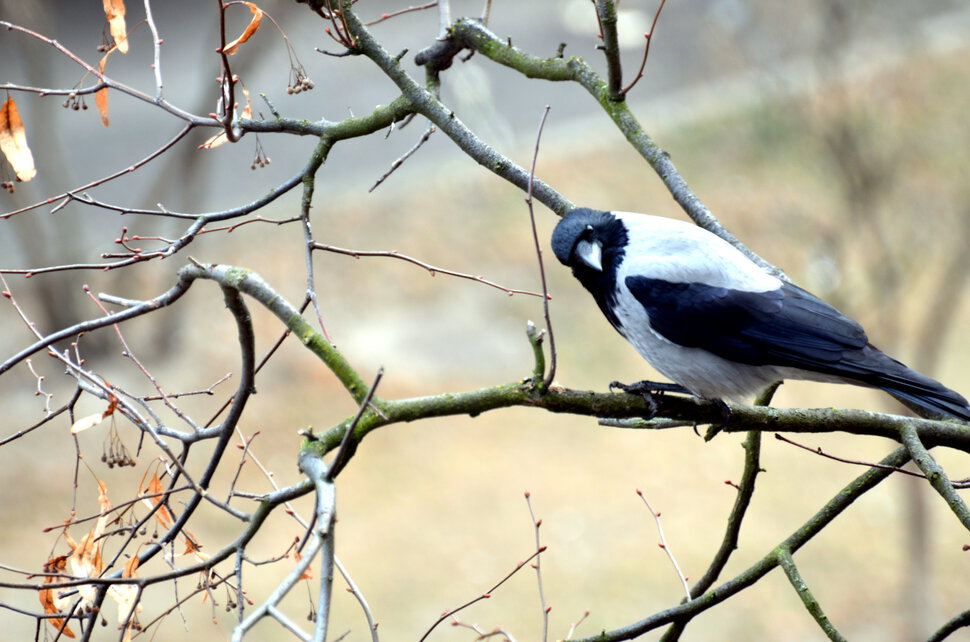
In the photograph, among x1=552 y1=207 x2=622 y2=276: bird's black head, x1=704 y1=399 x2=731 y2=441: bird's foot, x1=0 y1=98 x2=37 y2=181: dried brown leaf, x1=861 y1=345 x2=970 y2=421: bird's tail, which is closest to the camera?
x1=0 y1=98 x2=37 y2=181: dried brown leaf

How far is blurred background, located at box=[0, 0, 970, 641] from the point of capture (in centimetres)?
736

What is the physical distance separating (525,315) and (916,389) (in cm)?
835

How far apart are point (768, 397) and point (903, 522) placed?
6.09 m

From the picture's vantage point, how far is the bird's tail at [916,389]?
11.0 ft

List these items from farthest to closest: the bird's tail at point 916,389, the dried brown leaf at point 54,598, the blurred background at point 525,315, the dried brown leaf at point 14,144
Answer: the blurred background at point 525,315
the bird's tail at point 916,389
the dried brown leaf at point 14,144
the dried brown leaf at point 54,598

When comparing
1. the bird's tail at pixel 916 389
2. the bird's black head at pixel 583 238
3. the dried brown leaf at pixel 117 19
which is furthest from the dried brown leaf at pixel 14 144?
the bird's tail at pixel 916 389

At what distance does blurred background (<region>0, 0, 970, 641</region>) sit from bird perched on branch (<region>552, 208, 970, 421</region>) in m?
3.33

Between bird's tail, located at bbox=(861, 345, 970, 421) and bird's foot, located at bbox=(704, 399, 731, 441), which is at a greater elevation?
bird's tail, located at bbox=(861, 345, 970, 421)

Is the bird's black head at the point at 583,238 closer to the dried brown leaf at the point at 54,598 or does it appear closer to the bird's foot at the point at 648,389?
the bird's foot at the point at 648,389

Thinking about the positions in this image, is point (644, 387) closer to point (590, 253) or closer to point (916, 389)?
point (590, 253)

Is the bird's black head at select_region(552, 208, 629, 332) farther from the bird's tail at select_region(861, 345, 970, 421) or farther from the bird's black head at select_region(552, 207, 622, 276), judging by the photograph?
the bird's tail at select_region(861, 345, 970, 421)

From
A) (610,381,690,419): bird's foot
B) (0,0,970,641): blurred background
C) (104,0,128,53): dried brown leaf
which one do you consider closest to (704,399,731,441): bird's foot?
(610,381,690,419): bird's foot

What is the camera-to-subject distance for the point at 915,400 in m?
3.43

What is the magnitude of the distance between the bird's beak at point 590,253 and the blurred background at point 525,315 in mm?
3678
